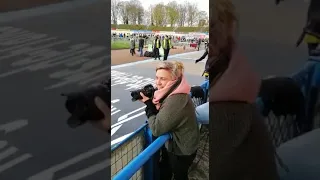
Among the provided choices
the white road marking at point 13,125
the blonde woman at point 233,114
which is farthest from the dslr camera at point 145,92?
the blonde woman at point 233,114

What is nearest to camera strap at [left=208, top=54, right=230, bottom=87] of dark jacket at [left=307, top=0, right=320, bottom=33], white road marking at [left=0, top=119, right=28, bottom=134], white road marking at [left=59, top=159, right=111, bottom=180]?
dark jacket at [left=307, top=0, right=320, bottom=33]

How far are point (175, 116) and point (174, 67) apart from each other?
0.71ft

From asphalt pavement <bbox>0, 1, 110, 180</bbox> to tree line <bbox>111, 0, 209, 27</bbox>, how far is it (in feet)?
0.56

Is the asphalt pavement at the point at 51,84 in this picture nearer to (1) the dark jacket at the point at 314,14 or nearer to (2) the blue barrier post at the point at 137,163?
(2) the blue barrier post at the point at 137,163

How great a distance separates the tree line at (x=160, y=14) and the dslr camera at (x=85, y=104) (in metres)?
0.23

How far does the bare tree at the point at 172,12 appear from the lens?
110 cm

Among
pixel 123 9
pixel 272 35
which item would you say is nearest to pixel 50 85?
pixel 123 9

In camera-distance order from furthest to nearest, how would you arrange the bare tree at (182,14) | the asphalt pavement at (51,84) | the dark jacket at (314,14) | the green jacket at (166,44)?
1. the green jacket at (166,44)
2. the bare tree at (182,14)
3. the asphalt pavement at (51,84)
4. the dark jacket at (314,14)

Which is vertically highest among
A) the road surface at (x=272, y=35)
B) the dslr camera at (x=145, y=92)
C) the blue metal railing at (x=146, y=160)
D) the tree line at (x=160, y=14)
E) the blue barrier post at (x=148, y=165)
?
the tree line at (x=160, y=14)

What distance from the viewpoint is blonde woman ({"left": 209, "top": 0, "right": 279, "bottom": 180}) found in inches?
21.6

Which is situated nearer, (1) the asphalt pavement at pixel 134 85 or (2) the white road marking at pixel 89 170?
(2) the white road marking at pixel 89 170

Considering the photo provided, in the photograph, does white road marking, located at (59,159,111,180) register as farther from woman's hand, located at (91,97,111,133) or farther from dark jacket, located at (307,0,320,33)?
dark jacket, located at (307,0,320,33)

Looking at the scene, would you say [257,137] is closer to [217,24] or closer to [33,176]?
[217,24]

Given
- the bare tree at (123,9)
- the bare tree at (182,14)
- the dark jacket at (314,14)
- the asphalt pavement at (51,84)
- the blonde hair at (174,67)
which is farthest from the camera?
the blonde hair at (174,67)
